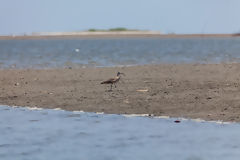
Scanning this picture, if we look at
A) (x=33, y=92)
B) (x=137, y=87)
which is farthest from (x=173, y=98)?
(x=33, y=92)

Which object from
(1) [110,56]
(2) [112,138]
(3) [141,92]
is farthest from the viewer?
(1) [110,56]

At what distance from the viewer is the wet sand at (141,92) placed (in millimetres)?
15797

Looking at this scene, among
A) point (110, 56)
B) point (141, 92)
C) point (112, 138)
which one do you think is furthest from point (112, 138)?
point (110, 56)

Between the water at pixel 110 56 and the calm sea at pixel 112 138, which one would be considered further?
the water at pixel 110 56

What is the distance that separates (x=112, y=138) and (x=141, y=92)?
6.74m

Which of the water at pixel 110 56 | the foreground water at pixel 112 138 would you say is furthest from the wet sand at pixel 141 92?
the water at pixel 110 56

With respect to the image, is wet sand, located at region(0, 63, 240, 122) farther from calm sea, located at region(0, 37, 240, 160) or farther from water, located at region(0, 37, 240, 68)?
water, located at region(0, 37, 240, 68)

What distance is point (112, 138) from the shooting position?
40.3ft

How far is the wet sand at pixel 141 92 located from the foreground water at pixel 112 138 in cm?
119

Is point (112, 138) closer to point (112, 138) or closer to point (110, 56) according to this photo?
point (112, 138)

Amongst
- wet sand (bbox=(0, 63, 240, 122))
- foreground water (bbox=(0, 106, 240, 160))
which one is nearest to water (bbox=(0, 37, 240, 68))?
wet sand (bbox=(0, 63, 240, 122))

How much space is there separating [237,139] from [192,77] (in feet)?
36.9

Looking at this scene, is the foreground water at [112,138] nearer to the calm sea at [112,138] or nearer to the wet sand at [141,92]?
the calm sea at [112,138]

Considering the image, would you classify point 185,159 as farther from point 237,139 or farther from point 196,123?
point 196,123
